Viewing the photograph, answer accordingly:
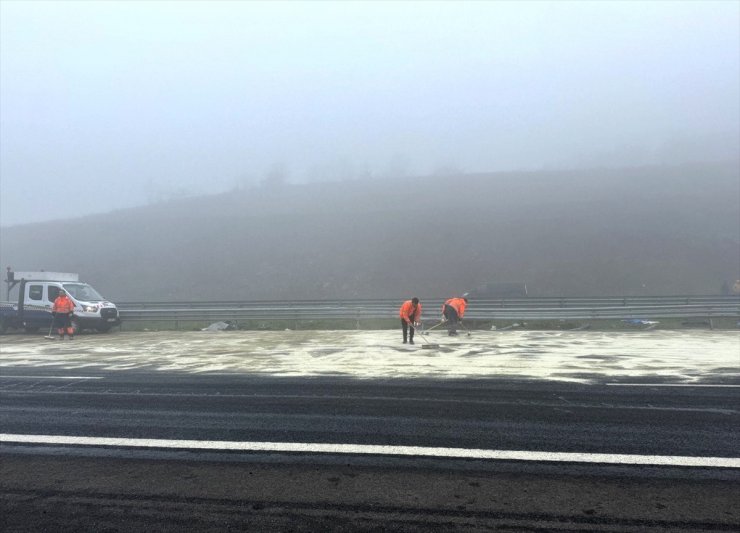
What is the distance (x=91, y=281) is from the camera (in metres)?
36.2

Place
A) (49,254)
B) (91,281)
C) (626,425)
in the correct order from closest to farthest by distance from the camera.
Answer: (626,425), (91,281), (49,254)

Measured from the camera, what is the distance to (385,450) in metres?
5.00

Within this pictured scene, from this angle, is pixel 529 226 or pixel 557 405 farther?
pixel 529 226

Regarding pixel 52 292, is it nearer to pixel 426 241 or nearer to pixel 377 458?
pixel 377 458

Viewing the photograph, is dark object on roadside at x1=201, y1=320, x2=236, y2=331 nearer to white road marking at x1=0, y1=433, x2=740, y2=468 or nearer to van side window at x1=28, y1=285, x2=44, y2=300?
van side window at x1=28, y1=285, x2=44, y2=300

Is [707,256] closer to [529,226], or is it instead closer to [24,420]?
[529,226]

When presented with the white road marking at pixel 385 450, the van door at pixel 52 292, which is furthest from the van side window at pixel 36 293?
the white road marking at pixel 385 450

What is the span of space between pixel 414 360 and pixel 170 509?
7.69 meters

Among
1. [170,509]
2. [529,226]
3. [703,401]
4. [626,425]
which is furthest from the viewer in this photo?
[529,226]

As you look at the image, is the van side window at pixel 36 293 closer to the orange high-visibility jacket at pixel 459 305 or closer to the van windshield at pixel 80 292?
the van windshield at pixel 80 292

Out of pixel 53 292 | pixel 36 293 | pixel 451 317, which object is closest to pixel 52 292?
pixel 53 292

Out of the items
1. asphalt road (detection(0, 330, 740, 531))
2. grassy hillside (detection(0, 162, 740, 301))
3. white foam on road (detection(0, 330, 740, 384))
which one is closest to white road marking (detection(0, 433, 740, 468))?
asphalt road (detection(0, 330, 740, 531))

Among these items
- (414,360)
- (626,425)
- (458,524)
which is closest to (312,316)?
(414,360)

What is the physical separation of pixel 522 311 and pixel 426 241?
2016cm
